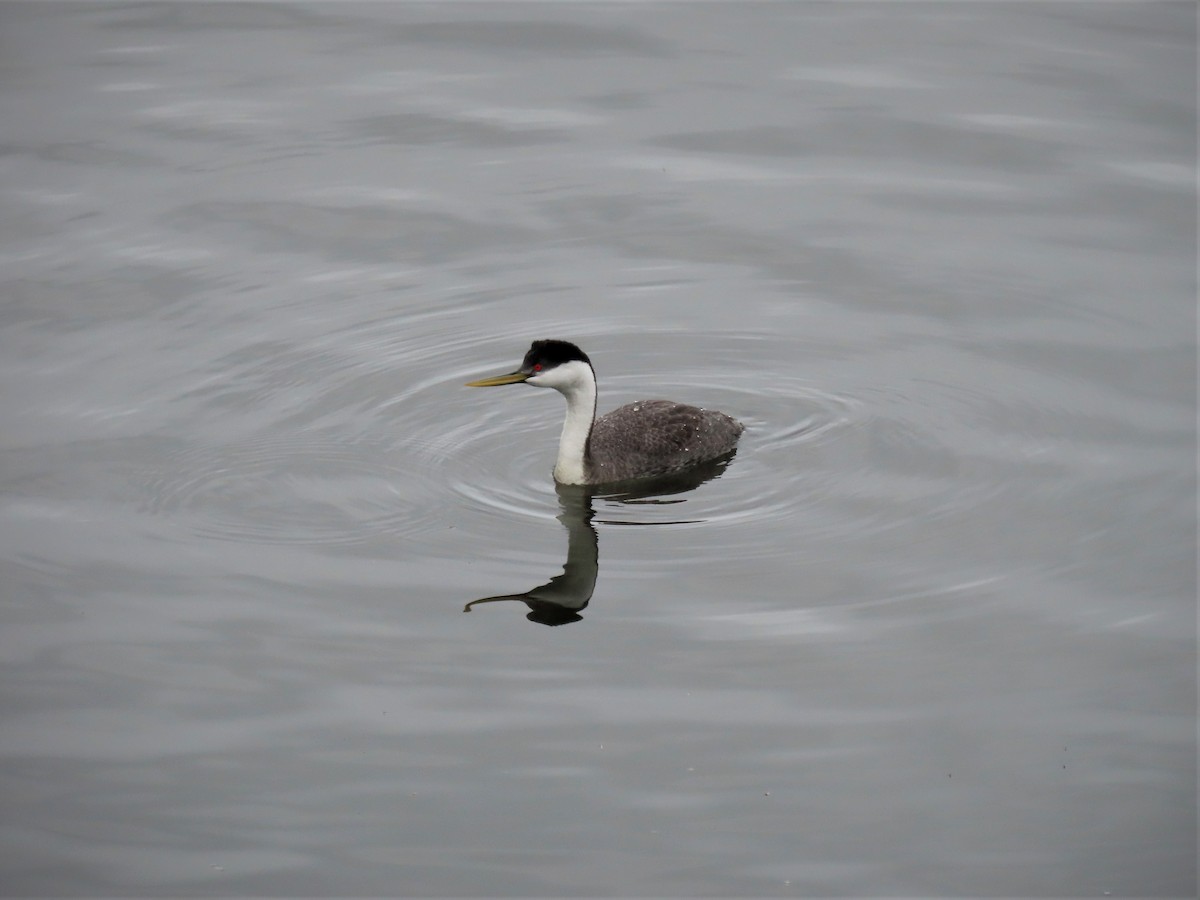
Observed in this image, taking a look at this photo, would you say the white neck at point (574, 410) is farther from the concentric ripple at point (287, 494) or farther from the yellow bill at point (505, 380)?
the concentric ripple at point (287, 494)

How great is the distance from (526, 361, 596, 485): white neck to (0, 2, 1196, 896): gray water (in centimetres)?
23

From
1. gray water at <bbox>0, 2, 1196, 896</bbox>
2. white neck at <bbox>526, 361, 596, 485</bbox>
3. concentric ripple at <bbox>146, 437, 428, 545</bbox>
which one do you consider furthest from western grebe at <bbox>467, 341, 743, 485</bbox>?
concentric ripple at <bbox>146, 437, 428, 545</bbox>

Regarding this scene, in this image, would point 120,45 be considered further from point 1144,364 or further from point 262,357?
point 1144,364

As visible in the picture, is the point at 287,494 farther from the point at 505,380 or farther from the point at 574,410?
the point at 574,410

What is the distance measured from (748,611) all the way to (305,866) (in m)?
3.30

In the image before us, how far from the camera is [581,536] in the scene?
1127 cm

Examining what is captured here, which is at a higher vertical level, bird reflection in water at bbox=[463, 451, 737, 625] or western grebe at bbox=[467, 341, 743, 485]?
western grebe at bbox=[467, 341, 743, 485]

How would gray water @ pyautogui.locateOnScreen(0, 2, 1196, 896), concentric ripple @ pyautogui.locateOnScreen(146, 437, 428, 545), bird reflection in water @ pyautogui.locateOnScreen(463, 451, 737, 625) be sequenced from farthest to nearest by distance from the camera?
concentric ripple @ pyautogui.locateOnScreen(146, 437, 428, 545) → bird reflection in water @ pyautogui.locateOnScreen(463, 451, 737, 625) → gray water @ pyautogui.locateOnScreen(0, 2, 1196, 896)

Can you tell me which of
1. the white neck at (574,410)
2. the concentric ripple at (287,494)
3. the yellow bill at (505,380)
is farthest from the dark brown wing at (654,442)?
the concentric ripple at (287,494)

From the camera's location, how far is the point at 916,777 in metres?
8.69

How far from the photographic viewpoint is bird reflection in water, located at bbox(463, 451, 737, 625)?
10.3m

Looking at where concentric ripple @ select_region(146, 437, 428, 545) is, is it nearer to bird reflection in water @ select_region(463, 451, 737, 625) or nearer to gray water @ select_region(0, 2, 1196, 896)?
gray water @ select_region(0, 2, 1196, 896)

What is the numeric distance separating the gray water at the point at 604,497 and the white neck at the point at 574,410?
0.23 meters

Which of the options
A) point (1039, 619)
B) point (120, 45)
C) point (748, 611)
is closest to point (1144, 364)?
point (1039, 619)
